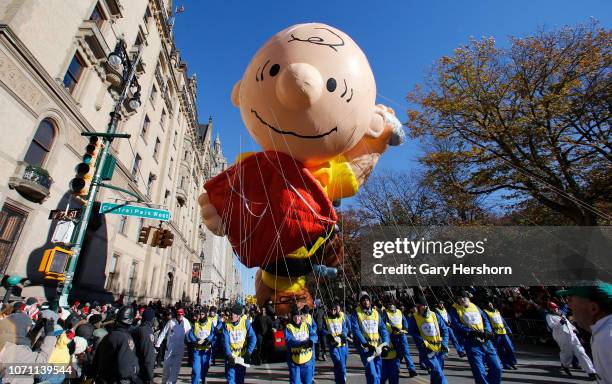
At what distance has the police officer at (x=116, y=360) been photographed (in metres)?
3.77

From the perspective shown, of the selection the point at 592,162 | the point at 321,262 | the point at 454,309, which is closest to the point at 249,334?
the point at 321,262

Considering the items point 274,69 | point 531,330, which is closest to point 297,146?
point 274,69

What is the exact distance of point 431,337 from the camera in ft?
20.7

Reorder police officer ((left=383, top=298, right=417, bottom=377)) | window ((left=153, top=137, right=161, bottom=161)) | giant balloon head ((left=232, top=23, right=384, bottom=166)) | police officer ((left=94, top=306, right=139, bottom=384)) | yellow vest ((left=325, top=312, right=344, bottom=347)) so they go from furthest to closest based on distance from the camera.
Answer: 1. window ((left=153, top=137, right=161, bottom=161))
2. police officer ((left=383, top=298, right=417, bottom=377))
3. yellow vest ((left=325, top=312, right=344, bottom=347))
4. giant balloon head ((left=232, top=23, right=384, bottom=166))
5. police officer ((left=94, top=306, right=139, bottom=384))

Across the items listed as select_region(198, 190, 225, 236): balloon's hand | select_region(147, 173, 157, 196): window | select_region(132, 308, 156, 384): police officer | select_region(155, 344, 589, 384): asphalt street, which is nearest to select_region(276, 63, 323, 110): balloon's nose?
select_region(198, 190, 225, 236): balloon's hand

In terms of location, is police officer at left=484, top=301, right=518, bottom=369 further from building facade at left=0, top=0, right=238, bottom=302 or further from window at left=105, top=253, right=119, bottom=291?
window at left=105, top=253, right=119, bottom=291

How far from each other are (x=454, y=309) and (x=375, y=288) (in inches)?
744

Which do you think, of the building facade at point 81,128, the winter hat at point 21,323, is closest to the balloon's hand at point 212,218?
the winter hat at point 21,323

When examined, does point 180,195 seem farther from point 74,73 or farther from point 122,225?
point 74,73

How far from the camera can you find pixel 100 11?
1448 centimetres

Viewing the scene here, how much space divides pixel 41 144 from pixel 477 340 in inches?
573

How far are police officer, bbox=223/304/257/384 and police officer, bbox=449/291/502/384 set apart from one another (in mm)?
4239

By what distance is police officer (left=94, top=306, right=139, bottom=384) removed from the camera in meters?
3.77

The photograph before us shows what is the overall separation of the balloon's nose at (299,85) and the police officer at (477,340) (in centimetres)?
545
